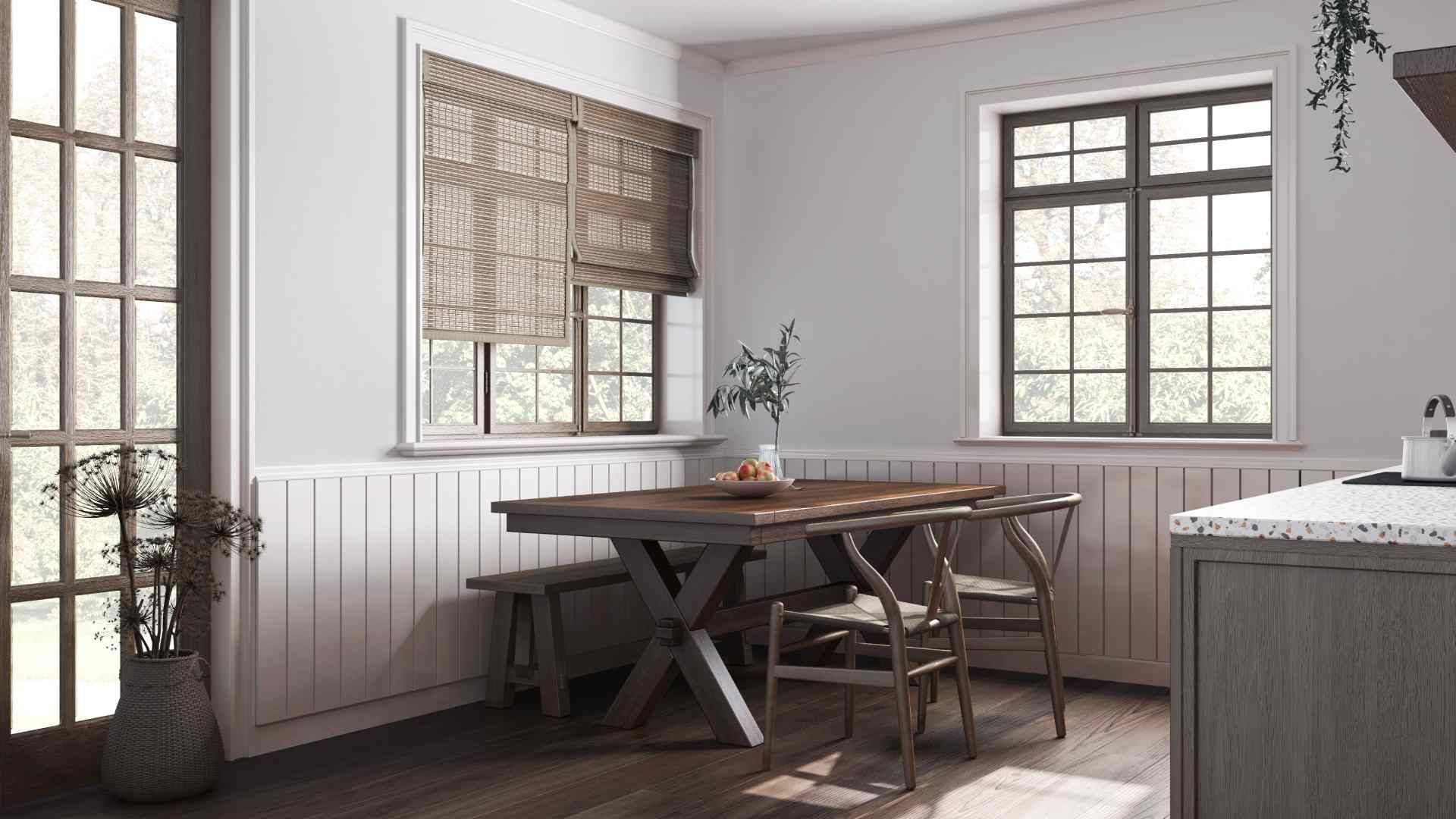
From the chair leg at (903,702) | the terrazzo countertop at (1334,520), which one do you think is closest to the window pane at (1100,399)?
the chair leg at (903,702)

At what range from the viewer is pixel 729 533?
3.71 meters

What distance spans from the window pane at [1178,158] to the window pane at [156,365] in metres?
3.66

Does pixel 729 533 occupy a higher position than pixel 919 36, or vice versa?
pixel 919 36

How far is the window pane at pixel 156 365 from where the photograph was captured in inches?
→ 151

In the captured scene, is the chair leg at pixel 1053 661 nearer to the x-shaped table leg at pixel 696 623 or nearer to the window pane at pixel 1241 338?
the x-shaped table leg at pixel 696 623

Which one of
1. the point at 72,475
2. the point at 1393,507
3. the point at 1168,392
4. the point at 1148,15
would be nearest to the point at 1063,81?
the point at 1148,15

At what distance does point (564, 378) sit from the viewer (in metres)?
5.29

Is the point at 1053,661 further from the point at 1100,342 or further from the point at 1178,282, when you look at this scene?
the point at 1178,282

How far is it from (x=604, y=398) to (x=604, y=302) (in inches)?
16.1

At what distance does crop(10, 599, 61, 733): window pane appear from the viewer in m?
3.52

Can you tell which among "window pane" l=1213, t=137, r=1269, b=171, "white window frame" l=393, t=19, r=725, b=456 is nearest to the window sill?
"white window frame" l=393, t=19, r=725, b=456

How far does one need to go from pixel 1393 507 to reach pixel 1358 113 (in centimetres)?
296

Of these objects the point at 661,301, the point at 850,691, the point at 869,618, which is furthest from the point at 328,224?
the point at 850,691

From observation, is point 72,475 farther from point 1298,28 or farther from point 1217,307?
point 1298,28
